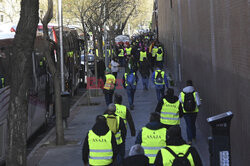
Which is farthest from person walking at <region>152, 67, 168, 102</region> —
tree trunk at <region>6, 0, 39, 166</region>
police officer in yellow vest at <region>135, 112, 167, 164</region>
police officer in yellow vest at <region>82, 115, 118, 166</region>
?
police officer in yellow vest at <region>82, 115, 118, 166</region>

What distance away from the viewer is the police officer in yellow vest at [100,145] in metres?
7.93

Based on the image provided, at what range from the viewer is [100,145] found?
7941 mm

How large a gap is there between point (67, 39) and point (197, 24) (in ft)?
37.6

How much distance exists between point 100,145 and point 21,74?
216cm

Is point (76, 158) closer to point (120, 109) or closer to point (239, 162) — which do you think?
point (120, 109)

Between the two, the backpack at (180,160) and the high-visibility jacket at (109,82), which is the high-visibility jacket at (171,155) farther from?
the high-visibility jacket at (109,82)

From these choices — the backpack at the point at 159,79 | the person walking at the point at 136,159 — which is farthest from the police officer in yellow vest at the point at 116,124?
the backpack at the point at 159,79

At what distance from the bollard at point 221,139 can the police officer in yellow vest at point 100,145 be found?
178 centimetres

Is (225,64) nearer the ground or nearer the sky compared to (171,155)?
nearer the sky

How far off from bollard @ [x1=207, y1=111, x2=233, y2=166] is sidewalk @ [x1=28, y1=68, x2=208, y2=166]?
180 inches

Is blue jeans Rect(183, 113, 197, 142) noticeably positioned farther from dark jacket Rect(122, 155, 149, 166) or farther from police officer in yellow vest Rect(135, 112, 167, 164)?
dark jacket Rect(122, 155, 149, 166)

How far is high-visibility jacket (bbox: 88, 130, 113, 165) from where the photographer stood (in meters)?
7.93

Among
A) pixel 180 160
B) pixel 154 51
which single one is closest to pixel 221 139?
pixel 180 160

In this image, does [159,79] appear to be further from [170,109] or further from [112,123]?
[112,123]
